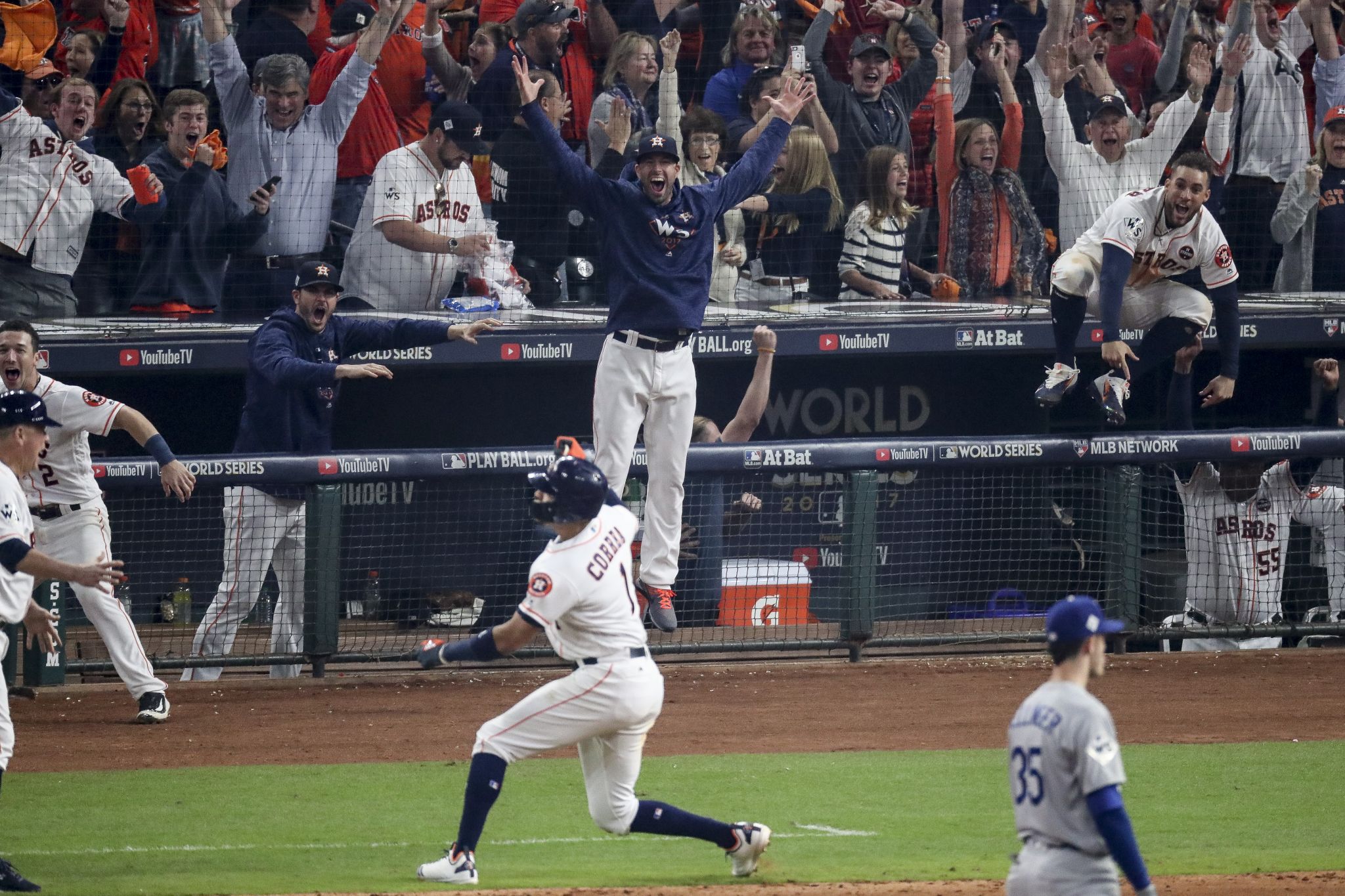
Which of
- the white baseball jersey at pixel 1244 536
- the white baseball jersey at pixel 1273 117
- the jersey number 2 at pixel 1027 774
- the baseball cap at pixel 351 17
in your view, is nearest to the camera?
the jersey number 2 at pixel 1027 774

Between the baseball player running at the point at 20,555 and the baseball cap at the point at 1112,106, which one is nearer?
the baseball player running at the point at 20,555

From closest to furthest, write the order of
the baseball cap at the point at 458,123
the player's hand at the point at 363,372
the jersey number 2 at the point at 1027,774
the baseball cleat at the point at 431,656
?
1. the jersey number 2 at the point at 1027,774
2. the baseball cleat at the point at 431,656
3. the player's hand at the point at 363,372
4. the baseball cap at the point at 458,123

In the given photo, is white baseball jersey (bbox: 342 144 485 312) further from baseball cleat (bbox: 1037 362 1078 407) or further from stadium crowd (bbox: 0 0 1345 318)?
baseball cleat (bbox: 1037 362 1078 407)

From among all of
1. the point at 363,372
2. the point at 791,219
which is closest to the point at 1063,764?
the point at 363,372

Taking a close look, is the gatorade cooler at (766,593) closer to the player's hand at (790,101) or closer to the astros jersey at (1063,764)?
the player's hand at (790,101)

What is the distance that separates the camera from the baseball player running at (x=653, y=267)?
7930mm

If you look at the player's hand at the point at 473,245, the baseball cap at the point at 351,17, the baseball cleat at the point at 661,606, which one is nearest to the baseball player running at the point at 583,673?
the baseball cleat at the point at 661,606

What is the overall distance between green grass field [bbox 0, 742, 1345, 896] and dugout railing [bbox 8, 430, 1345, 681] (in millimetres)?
2099

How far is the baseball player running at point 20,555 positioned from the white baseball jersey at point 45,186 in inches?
151

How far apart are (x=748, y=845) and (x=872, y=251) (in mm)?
5592

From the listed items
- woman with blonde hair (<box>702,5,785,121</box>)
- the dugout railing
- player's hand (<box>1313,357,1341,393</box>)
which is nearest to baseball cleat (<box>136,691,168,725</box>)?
the dugout railing

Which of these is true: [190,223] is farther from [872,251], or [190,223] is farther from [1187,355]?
[1187,355]

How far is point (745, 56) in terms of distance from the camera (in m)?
10.8

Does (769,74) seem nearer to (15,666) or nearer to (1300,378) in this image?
(1300,378)
